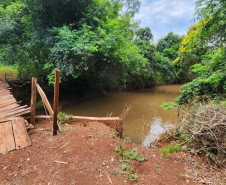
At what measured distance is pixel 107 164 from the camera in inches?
92.3

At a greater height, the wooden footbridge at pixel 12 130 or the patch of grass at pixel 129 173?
the wooden footbridge at pixel 12 130

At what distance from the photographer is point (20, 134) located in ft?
9.50

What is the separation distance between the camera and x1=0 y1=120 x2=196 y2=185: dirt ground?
2.03 meters

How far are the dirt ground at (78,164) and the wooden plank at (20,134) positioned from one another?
14cm

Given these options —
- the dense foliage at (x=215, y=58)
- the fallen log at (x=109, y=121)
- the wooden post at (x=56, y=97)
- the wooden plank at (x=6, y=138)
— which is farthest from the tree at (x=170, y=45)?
the wooden plank at (x=6, y=138)

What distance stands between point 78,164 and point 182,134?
2.65 meters

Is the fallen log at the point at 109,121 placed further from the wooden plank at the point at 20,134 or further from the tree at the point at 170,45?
the tree at the point at 170,45

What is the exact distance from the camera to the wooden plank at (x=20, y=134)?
270cm

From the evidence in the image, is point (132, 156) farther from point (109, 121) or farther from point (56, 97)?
point (56, 97)

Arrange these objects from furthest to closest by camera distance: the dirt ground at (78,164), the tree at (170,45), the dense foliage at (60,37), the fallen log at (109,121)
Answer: the tree at (170,45) < the dense foliage at (60,37) < the fallen log at (109,121) < the dirt ground at (78,164)

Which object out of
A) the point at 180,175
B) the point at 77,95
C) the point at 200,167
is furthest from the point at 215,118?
the point at 77,95

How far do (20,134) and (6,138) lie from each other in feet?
0.78

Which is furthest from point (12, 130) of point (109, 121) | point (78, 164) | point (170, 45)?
point (170, 45)

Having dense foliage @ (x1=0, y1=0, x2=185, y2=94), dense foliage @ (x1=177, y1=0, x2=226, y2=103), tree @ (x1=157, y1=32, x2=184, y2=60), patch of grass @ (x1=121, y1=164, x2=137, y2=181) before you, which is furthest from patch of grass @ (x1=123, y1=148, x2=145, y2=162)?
tree @ (x1=157, y1=32, x2=184, y2=60)
